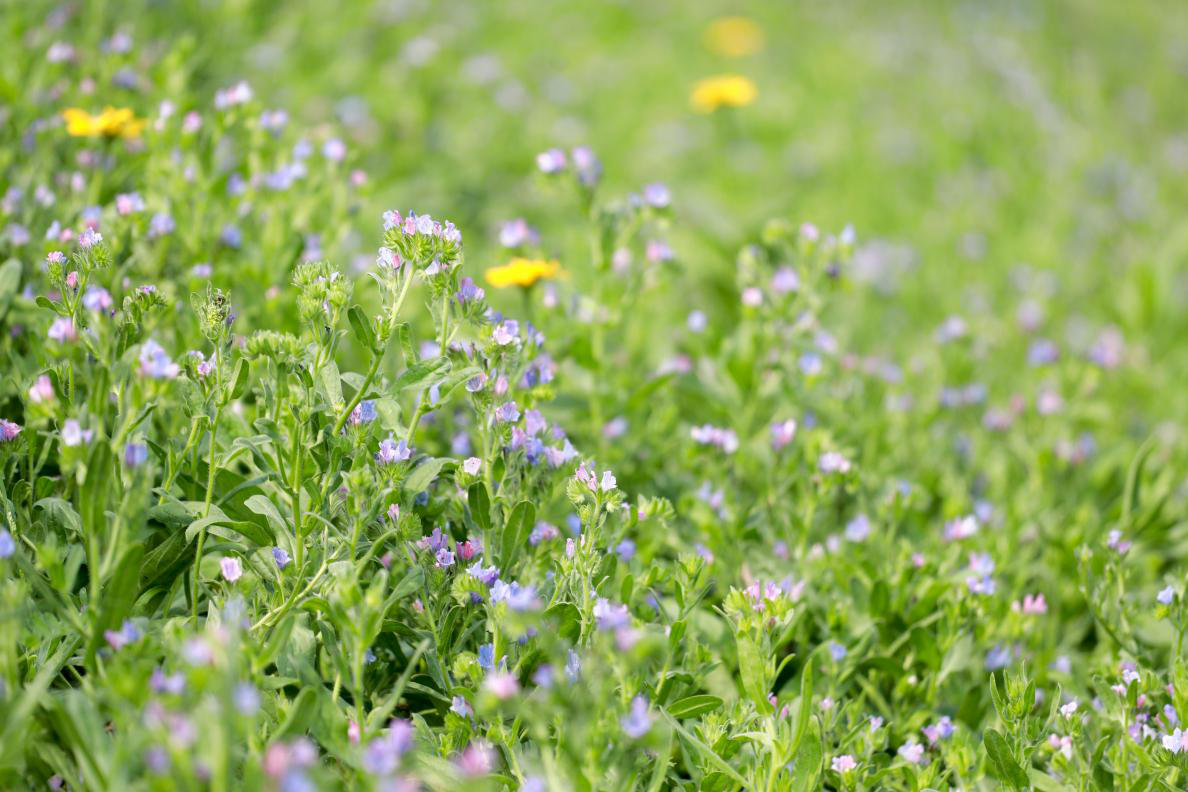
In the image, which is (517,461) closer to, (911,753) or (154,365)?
(154,365)

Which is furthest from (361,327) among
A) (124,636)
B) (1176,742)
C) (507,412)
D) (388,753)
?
(1176,742)

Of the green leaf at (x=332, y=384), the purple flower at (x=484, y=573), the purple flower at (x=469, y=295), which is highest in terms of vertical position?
the purple flower at (x=469, y=295)

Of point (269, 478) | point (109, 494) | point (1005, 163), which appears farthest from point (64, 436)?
point (1005, 163)

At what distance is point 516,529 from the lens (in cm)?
228

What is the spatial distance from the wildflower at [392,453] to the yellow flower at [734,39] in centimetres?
598

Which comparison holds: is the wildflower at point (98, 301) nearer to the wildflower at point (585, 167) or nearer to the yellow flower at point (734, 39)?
the wildflower at point (585, 167)

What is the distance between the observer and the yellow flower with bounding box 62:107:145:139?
10.4 feet

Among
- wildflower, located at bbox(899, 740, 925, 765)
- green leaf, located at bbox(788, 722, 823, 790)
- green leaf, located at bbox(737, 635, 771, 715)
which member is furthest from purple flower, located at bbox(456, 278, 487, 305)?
wildflower, located at bbox(899, 740, 925, 765)

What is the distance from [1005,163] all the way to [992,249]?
47.6 inches

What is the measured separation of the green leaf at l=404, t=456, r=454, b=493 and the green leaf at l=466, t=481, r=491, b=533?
79 mm

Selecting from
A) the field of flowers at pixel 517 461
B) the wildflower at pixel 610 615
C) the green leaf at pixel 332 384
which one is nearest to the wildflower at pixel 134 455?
the field of flowers at pixel 517 461

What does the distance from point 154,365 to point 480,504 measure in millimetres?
732

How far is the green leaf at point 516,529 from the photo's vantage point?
2.27m

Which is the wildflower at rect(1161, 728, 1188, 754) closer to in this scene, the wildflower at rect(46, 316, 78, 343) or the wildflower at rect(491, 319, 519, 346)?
the wildflower at rect(491, 319, 519, 346)
